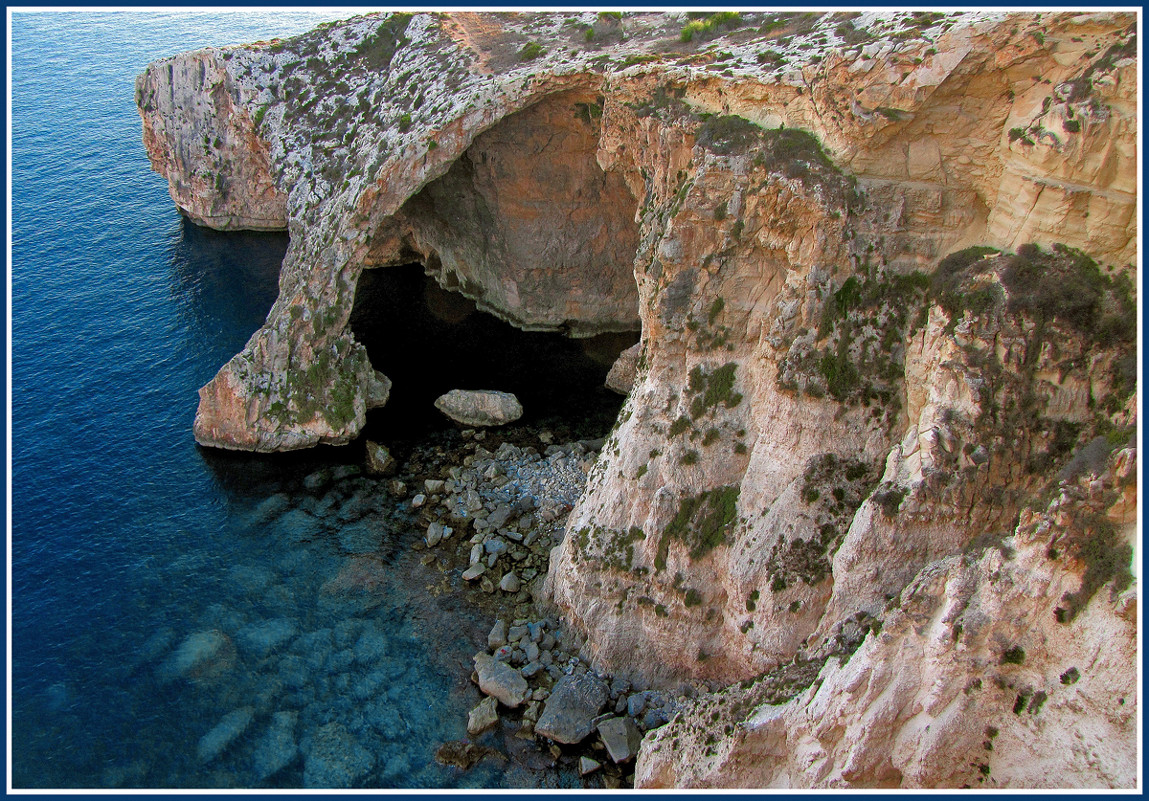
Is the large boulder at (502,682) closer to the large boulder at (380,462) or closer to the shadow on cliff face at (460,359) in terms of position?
the large boulder at (380,462)

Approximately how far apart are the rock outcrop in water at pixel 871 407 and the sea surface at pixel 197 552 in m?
5.97

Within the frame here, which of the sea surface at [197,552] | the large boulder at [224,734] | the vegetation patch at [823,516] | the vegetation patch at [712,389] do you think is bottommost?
the large boulder at [224,734]

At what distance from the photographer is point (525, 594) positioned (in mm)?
42188

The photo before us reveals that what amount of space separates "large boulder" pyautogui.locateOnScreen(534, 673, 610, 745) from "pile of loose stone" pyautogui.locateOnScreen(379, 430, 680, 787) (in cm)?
4

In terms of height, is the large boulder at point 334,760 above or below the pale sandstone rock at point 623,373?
below

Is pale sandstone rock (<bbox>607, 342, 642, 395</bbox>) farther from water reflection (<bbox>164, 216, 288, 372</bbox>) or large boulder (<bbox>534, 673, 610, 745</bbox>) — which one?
water reflection (<bbox>164, 216, 288, 372</bbox>)

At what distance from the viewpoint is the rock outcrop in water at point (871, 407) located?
77.5ft

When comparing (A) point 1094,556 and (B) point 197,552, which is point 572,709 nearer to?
(A) point 1094,556

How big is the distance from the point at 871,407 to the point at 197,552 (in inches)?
Answer: 1375

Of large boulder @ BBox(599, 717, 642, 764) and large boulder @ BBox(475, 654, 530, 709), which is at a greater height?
large boulder @ BBox(599, 717, 642, 764)

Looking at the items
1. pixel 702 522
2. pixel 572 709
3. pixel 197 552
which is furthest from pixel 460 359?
pixel 572 709

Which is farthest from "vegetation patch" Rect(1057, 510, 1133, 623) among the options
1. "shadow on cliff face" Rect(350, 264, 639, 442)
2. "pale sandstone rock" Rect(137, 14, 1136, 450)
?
"shadow on cliff face" Rect(350, 264, 639, 442)

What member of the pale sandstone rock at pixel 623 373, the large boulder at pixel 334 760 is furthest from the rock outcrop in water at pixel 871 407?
the pale sandstone rock at pixel 623 373

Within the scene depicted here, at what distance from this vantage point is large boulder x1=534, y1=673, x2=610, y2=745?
34.5 metres
